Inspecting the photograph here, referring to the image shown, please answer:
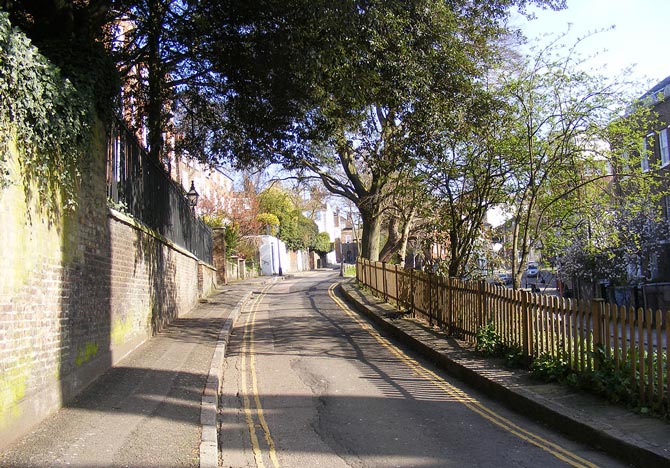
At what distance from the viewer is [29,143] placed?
5.94 meters

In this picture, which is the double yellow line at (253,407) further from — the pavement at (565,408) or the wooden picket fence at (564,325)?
the wooden picket fence at (564,325)

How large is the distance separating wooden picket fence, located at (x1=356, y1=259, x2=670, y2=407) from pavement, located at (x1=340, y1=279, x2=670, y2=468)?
0.38 meters

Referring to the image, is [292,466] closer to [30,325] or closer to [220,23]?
[30,325]

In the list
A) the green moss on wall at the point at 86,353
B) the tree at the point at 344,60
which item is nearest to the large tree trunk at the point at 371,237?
the tree at the point at 344,60

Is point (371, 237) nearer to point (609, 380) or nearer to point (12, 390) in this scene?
point (609, 380)

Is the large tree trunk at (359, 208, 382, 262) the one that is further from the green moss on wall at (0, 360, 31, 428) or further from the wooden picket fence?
the green moss on wall at (0, 360, 31, 428)

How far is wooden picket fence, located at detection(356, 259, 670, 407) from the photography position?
622cm

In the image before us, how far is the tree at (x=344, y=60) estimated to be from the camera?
1034 cm

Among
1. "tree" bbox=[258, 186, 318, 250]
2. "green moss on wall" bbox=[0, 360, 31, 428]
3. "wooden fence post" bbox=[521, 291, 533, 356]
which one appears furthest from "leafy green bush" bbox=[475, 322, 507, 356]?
"tree" bbox=[258, 186, 318, 250]

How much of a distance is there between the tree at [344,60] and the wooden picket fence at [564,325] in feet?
11.8

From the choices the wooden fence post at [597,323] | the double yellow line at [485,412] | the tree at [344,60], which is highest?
the tree at [344,60]

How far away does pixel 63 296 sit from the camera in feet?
23.2

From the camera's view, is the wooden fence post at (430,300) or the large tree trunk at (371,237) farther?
the large tree trunk at (371,237)

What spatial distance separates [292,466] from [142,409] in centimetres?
244
